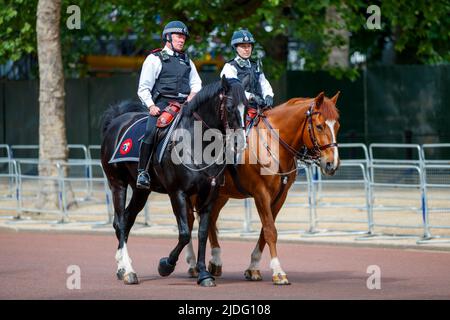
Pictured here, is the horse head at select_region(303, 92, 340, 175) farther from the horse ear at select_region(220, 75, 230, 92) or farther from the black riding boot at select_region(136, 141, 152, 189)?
the black riding boot at select_region(136, 141, 152, 189)

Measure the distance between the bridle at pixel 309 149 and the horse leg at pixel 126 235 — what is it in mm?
2017

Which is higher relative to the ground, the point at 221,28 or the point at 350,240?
the point at 221,28

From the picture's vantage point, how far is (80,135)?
31.9m

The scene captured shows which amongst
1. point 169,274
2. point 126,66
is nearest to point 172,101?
point 169,274

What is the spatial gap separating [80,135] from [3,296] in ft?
65.8

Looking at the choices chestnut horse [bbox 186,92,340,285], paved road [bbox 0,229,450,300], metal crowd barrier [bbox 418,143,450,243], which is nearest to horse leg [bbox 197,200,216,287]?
paved road [bbox 0,229,450,300]

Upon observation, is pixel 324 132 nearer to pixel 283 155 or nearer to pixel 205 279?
pixel 283 155

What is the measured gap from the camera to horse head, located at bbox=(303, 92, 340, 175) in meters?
12.9

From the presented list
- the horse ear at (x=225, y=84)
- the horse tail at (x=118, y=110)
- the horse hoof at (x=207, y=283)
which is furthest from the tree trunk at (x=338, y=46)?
the horse hoof at (x=207, y=283)

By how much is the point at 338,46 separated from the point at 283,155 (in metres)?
15.3

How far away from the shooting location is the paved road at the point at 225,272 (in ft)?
40.2

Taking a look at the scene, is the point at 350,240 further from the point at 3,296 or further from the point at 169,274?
the point at 3,296


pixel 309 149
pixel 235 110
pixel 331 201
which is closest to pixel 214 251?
pixel 309 149
